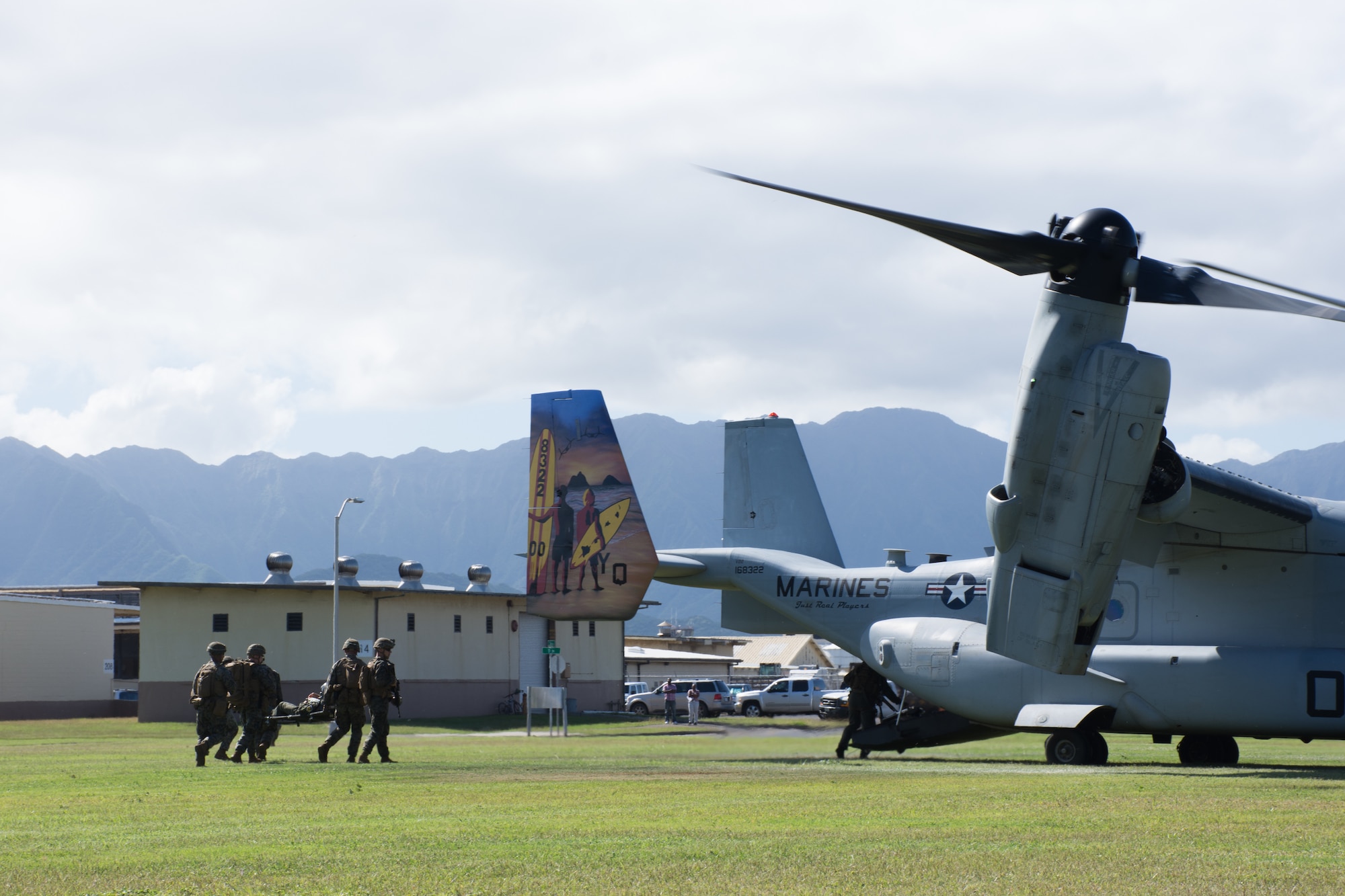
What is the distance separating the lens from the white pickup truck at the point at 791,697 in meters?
61.5

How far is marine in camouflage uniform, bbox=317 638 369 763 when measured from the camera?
22406mm

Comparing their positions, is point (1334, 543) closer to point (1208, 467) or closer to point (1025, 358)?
point (1208, 467)

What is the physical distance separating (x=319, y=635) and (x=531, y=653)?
1110 centimetres

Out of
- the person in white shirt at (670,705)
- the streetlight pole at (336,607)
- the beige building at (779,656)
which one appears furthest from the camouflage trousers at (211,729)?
the beige building at (779,656)

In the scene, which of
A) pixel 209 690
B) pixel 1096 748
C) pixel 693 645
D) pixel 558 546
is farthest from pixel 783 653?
pixel 209 690

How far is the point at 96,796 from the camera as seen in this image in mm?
15711

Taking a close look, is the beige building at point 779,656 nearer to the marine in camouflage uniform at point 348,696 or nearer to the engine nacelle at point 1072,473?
the marine in camouflage uniform at point 348,696

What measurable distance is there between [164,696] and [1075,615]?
4178 cm

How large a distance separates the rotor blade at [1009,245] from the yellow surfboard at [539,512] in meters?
12.4

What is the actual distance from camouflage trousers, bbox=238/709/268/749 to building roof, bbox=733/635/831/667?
279ft

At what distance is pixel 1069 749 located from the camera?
75.5 ft

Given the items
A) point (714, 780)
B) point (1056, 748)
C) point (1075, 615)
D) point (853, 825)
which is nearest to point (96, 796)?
point (714, 780)

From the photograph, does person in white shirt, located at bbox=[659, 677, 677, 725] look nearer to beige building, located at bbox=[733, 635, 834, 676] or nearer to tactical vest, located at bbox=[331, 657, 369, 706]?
tactical vest, located at bbox=[331, 657, 369, 706]

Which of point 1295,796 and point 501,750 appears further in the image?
point 501,750
